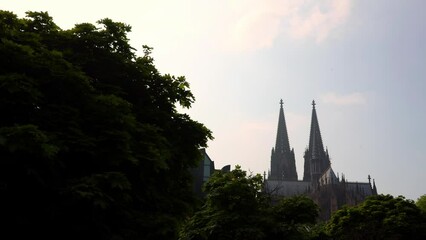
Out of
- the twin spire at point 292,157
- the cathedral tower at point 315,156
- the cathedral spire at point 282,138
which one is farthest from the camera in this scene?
the cathedral spire at point 282,138

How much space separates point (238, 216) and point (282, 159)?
105936 mm

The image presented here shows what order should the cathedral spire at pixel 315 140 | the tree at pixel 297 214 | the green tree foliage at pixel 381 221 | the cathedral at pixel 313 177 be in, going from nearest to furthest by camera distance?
the tree at pixel 297 214 < the green tree foliage at pixel 381 221 < the cathedral at pixel 313 177 < the cathedral spire at pixel 315 140

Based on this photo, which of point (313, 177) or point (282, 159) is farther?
point (282, 159)

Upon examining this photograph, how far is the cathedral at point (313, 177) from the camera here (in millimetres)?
101125

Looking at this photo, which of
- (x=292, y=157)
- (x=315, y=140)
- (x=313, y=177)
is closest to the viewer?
(x=313, y=177)

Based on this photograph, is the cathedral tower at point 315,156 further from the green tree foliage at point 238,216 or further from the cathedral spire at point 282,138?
the green tree foliage at point 238,216

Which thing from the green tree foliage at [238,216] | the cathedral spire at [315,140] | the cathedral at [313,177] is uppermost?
the cathedral spire at [315,140]

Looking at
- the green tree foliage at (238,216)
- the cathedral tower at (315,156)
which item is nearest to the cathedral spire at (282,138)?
the cathedral tower at (315,156)

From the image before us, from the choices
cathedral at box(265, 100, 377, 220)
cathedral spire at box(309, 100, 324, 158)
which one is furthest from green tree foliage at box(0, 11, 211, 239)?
Answer: cathedral spire at box(309, 100, 324, 158)

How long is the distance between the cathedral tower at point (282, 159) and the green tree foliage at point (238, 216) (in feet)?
325

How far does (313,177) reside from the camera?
12100 cm

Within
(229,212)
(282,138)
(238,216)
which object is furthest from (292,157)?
(238,216)

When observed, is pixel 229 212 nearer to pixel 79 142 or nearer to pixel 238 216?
pixel 238 216

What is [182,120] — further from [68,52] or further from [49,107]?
[49,107]
